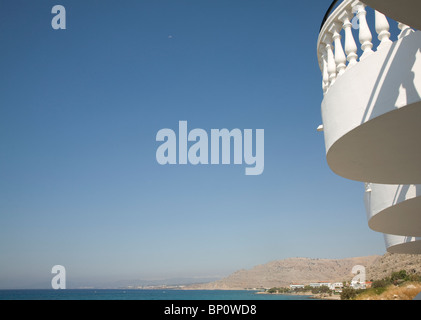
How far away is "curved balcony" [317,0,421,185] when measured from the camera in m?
3.40

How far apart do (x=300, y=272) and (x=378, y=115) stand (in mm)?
117032

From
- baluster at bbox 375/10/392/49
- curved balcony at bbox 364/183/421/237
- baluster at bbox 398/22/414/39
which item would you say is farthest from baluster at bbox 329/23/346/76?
curved balcony at bbox 364/183/421/237

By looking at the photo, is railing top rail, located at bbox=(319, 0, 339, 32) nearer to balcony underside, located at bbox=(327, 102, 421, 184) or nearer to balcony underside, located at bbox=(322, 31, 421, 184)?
balcony underside, located at bbox=(322, 31, 421, 184)

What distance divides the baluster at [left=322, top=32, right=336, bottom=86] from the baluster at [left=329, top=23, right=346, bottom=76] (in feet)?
0.28

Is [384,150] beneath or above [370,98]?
beneath

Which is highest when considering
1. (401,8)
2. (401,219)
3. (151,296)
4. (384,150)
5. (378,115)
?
Result: (401,8)

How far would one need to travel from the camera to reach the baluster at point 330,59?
4.40 m

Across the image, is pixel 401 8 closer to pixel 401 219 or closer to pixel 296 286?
pixel 401 219

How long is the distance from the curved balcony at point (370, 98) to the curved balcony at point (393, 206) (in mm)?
1903

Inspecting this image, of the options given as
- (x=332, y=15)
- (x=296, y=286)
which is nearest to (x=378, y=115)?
(x=332, y=15)

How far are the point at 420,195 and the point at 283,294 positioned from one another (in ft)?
351

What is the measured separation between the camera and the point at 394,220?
8070 millimetres

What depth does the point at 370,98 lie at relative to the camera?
363 cm
